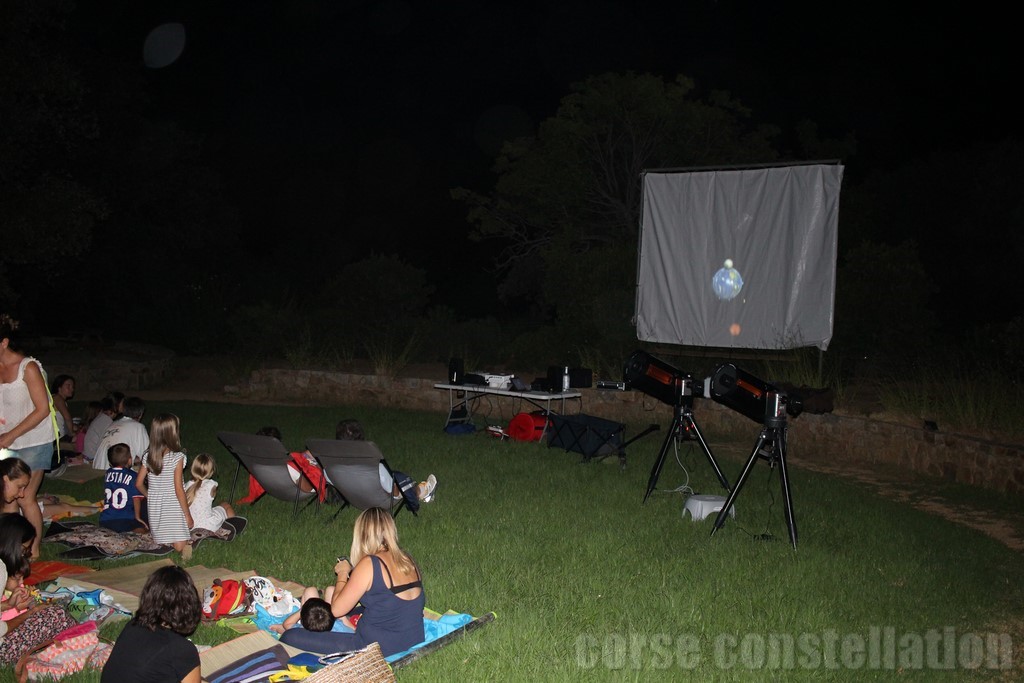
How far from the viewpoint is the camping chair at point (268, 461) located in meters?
7.05

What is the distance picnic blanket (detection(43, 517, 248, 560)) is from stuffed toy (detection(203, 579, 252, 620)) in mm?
1437

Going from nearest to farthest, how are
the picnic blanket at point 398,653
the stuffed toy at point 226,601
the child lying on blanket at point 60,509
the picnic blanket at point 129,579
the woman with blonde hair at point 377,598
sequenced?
the picnic blanket at point 398,653, the woman with blonde hair at point 377,598, the stuffed toy at point 226,601, the picnic blanket at point 129,579, the child lying on blanket at point 60,509

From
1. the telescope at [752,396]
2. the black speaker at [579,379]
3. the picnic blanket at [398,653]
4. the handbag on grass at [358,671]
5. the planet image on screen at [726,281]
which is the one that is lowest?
the picnic blanket at [398,653]

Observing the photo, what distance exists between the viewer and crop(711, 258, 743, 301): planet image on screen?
40.9 ft

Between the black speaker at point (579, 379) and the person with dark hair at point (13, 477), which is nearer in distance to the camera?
the person with dark hair at point (13, 477)

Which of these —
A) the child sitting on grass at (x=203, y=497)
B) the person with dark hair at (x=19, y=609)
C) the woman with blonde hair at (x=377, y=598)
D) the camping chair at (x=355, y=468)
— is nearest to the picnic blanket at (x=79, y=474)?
the child sitting on grass at (x=203, y=497)

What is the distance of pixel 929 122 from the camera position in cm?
2555

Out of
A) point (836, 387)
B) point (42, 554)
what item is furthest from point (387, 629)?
point (836, 387)

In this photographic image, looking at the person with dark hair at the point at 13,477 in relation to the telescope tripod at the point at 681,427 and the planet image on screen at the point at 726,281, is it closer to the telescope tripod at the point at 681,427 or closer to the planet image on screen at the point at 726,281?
the telescope tripod at the point at 681,427

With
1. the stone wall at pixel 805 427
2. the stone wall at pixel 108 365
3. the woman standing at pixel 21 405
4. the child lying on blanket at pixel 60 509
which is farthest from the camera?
the stone wall at pixel 108 365

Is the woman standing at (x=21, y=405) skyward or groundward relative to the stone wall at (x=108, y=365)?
skyward

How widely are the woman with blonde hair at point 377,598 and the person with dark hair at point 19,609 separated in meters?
1.16

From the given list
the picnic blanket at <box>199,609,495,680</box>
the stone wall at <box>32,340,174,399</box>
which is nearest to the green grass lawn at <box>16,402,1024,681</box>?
the picnic blanket at <box>199,609,495,680</box>

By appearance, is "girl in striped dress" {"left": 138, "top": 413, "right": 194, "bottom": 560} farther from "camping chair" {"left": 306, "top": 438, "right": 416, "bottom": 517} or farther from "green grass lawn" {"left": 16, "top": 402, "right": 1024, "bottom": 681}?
"camping chair" {"left": 306, "top": 438, "right": 416, "bottom": 517}
